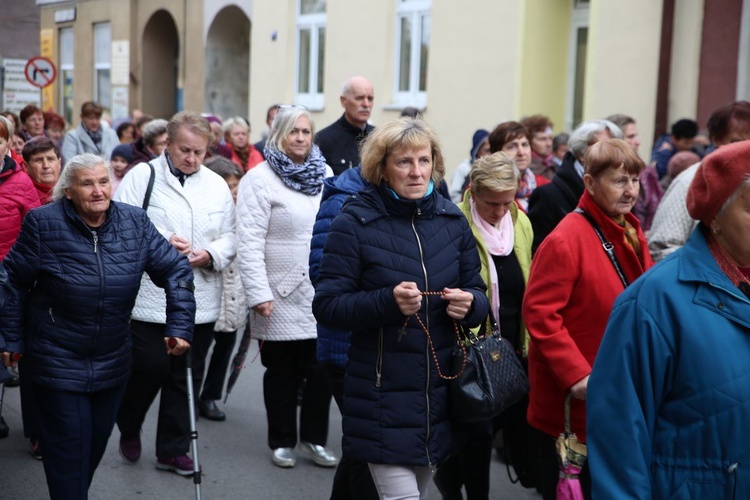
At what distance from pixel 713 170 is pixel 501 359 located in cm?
168

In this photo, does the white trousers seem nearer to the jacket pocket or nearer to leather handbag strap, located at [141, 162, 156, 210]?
the jacket pocket

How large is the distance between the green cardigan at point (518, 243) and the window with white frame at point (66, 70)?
1067 inches

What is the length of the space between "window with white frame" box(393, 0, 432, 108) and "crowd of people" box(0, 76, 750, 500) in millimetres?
9319

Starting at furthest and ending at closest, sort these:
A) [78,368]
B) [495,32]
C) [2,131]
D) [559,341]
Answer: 1. [495,32]
2. [2,131]
3. [78,368]
4. [559,341]

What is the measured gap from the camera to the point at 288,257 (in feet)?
20.3

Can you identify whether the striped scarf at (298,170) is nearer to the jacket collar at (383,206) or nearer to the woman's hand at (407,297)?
the jacket collar at (383,206)

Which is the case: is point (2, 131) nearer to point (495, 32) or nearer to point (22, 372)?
point (22, 372)

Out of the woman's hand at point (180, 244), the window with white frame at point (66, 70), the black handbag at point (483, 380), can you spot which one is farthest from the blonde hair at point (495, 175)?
the window with white frame at point (66, 70)

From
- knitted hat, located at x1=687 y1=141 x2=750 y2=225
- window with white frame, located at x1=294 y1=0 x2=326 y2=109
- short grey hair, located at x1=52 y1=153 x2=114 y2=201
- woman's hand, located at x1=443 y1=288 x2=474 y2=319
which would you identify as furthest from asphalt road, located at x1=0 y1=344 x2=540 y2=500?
window with white frame, located at x1=294 y1=0 x2=326 y2=109

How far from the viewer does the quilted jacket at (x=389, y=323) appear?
13.2ft

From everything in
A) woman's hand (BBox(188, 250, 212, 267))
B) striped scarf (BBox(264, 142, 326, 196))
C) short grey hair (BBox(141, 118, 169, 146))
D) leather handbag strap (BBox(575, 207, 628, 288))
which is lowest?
woman's hand (BBox(188, 250, 212, 267))

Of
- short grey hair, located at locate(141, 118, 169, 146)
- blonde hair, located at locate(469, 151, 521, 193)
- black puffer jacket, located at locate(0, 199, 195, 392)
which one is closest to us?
black puffer jacket, located at locate(0, 199, 195, 392)

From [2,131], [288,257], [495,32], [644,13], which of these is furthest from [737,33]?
[2,131]

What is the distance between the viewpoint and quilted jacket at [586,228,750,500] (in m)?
2.64
